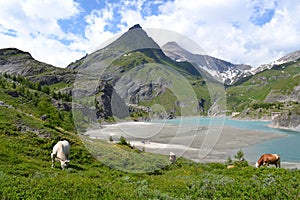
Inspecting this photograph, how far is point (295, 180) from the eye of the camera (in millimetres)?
13242

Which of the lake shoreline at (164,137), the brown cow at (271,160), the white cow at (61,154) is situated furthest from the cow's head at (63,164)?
the brown cow at (271,160)

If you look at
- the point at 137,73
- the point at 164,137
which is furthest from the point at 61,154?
the point at 137,73

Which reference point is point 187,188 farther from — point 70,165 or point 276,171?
point 70,165

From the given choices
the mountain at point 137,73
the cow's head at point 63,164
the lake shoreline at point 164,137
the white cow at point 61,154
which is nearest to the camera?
the mountain at point 137,73

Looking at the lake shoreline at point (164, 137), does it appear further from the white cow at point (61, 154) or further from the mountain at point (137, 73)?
the white cow at point (61, 154)

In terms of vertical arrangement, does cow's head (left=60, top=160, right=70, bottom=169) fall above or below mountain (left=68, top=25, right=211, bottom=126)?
below

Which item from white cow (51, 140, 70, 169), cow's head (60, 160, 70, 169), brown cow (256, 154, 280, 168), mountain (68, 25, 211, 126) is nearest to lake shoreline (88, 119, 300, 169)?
mountain (68, 25, 211, 126)

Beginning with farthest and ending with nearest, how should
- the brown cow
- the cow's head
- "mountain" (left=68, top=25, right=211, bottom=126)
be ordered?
the brown cow < the cow's head < "mountain" (left=68, top=25, right=211, bottom=126)

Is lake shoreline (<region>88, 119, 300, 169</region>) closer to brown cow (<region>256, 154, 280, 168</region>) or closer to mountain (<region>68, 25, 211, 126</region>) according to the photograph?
mountain (<region>68, 25, 211, 126</region>)

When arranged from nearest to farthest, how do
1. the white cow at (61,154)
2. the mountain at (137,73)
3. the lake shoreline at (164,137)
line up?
the mountain at (137,73) → the lake shoreline at (164,137) → the white cow at (61,154)

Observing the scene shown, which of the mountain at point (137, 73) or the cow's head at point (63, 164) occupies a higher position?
the mountain at point (137, 73)

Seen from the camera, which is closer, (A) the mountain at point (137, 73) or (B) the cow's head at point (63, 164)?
(A) the mountain at point (137, 73)

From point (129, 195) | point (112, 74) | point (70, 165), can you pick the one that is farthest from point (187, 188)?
point (70, 165)

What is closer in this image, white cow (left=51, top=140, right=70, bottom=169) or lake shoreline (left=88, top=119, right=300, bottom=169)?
lake shoreline (left=88, top=119, right=300, bottom=169)
